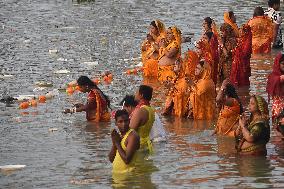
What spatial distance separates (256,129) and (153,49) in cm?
807

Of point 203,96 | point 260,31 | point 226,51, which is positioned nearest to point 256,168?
point 203,96

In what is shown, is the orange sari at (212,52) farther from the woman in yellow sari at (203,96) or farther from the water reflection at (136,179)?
the water reflection at (136,179)

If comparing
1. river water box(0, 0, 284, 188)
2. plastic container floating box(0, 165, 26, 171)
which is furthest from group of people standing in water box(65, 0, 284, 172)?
plastic container floating box(0, 165, 26, 171)

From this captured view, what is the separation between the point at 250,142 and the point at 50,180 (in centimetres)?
285

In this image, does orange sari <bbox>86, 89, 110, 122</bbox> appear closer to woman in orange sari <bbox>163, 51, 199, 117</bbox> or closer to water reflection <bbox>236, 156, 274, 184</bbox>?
woman in orange sari <bbox>163, 51, 199, 117</bbox>

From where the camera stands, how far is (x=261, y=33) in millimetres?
24156

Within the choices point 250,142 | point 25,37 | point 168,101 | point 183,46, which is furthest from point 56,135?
point 25,37

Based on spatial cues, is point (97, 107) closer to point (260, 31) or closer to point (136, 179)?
point (136, 179)

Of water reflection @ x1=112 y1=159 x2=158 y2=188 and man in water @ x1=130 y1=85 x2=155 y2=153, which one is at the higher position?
man in water @ x1=130 y1=85 x2=155 y2=153

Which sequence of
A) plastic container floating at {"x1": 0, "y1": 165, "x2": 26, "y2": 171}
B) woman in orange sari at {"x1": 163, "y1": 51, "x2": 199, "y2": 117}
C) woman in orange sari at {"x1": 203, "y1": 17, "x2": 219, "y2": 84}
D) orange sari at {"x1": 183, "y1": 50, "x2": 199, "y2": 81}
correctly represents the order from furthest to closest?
woman in orange sari at {"x1": 203, "y1": 17, "x2": 219, "y2": 84}
orange sari at {"x1": 183, "y1": 50, "x2": 199, "y2": 81}
woman in orange sari at {"x1": 163, "y1": 51, "x2": 199, "y2": 117}
plastic container floating at {"x1": 0, "y1": 165, "x2": 26, "y2": 171}

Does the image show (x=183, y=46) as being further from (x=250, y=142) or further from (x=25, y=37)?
(x=250, y=142)

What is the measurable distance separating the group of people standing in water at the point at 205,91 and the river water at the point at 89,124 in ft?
0.92

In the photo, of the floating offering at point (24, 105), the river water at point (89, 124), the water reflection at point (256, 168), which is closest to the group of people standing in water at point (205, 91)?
the water reflection at point (256, 168)

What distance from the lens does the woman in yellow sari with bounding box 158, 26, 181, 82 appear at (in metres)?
19.7
